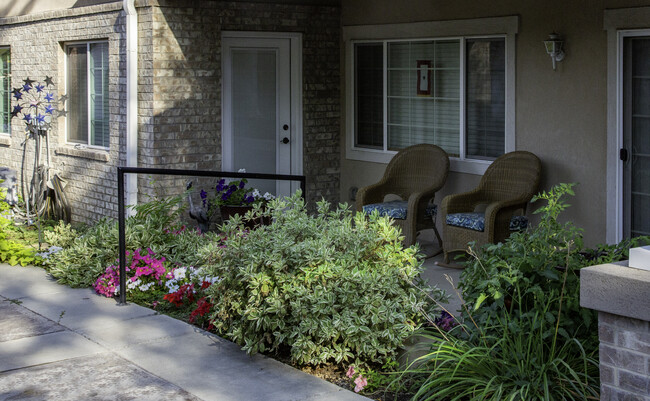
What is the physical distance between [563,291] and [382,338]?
45.7 inches

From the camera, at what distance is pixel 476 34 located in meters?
8.90

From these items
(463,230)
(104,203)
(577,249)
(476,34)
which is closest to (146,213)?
(104,203)

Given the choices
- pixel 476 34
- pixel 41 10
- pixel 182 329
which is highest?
pixel 41 10

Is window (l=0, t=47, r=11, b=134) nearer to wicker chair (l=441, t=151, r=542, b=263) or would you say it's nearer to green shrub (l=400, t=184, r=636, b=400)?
wicker chair (l=441, t=151, r=542, b=263)

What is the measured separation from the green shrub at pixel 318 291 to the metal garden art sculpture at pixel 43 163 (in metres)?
5.93

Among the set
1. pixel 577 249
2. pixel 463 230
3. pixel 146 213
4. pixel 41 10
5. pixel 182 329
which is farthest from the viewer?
pixel 41 10

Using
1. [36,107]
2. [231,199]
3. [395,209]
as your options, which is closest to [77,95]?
[36,107]

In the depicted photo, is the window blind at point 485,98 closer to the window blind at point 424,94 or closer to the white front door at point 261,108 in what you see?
the window blind at point 424,94

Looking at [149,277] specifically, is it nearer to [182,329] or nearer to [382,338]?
[182,329]

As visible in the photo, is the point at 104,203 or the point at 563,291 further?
the point at 104,203

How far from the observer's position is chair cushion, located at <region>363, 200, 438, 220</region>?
8.73 m

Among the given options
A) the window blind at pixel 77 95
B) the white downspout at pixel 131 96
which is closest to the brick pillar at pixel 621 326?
the white downspout at pixel 131 96

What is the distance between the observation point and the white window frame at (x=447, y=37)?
860 centimetres

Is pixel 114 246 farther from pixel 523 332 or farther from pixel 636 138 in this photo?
pixel 636 138
